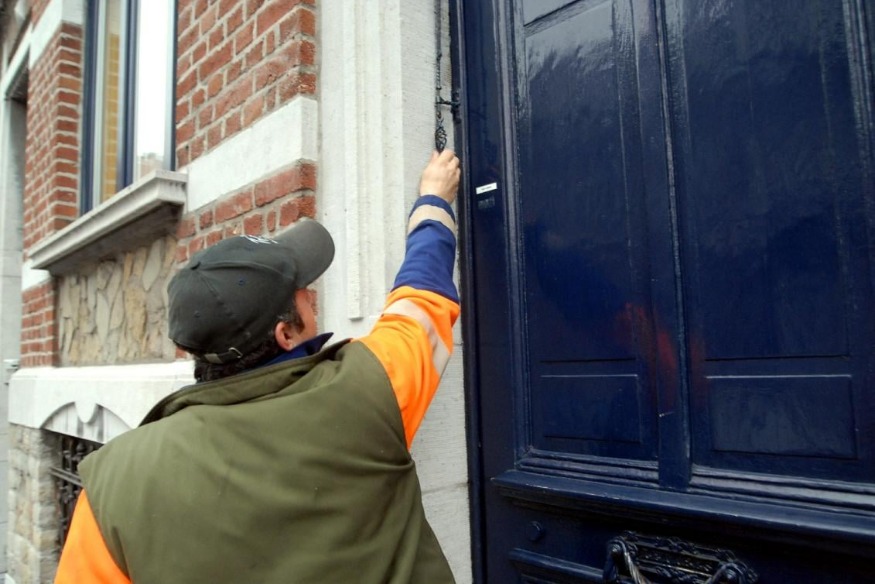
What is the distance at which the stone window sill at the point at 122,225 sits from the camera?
2.52m

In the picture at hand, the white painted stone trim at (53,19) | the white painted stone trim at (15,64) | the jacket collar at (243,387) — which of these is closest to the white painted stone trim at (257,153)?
the jacket collar at (243,387)

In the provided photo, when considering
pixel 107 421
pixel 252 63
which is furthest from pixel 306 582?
pixel 107 421

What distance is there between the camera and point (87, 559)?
1139 mm

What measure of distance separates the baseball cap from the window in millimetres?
1873

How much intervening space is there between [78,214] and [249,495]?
368 cm

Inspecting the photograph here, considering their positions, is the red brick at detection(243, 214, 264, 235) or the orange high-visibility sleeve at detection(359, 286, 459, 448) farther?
the red brick at detection(243, 214, 264, 235)

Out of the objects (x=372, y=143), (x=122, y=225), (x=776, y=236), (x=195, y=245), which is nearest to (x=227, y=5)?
(x=195, y=245)

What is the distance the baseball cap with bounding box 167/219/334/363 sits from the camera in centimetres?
125

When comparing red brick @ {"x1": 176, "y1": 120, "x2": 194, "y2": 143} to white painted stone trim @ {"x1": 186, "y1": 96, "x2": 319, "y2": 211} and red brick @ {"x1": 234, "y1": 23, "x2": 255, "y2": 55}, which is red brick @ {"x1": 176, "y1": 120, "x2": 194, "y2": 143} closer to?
white painted stone trim @ {"x1": 186, "y1": 96, "x2": 319, "y2": 211}

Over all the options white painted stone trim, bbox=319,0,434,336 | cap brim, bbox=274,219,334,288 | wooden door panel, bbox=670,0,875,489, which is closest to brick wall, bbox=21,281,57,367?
white painted stone trim, bbox=319,0,434,336

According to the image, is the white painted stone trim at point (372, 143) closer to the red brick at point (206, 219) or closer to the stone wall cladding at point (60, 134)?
the red brick at point (206, 219)

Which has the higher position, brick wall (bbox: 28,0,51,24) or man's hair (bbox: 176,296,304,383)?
brick wall (bbox: 28,0,51,24)

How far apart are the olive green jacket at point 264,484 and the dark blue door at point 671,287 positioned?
0.56 metres

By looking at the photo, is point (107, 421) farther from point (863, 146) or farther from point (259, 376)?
point (863, 146)
